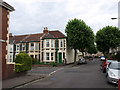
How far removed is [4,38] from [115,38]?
2972 cm

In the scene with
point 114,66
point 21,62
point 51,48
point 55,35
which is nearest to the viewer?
point 114,66

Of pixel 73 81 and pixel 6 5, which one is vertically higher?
pixel 6 5

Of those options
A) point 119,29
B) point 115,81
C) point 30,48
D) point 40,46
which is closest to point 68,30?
point 40,46

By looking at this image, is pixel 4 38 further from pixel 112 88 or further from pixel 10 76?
pixel 112 88

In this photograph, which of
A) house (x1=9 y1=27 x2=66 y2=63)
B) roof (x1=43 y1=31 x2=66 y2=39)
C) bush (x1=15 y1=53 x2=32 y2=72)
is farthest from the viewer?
roof (x1=43 y1=31 x2=66 y2=39)

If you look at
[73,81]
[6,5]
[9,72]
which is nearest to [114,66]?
[73,81]

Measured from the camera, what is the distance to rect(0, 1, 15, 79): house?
509 inches

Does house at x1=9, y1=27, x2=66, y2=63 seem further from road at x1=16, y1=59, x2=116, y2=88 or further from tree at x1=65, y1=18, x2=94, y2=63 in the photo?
road at x1=16, y1=59, x2=116, y2=88

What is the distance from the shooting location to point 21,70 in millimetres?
15156

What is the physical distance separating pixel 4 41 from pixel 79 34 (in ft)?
68.6

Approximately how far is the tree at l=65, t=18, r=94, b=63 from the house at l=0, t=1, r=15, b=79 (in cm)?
1934

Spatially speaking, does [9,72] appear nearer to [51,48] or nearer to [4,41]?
[4,41]

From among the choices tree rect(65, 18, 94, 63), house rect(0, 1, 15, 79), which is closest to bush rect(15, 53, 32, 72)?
house rect(0, 1, 15, 79)

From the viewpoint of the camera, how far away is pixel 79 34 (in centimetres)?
3209
